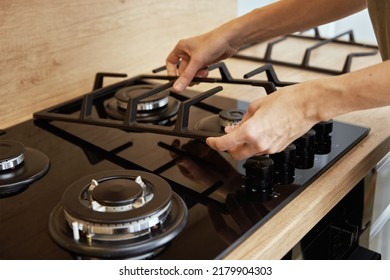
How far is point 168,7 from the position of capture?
1339 mm

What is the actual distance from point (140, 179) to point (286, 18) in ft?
1.67

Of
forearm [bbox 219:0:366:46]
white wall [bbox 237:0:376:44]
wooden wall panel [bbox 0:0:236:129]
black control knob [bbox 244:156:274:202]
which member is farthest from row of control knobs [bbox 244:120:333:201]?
white wall [bbox 237:0:376:44]

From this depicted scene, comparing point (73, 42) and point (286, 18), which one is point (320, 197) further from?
point (73, 42)

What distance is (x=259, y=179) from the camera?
786 mm

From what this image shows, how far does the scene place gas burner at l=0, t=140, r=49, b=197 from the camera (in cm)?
81

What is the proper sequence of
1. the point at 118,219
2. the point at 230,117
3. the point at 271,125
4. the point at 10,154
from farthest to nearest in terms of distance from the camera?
the point at 230,117, the point at 10,154, the point at 271,125, the point at 118,219

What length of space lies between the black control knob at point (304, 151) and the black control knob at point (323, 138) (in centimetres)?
3

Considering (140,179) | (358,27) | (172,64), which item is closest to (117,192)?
(140,179)

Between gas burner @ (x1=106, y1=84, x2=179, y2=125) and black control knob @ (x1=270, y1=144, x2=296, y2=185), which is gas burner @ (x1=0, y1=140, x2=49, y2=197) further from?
black control knob @ (x1=270, y1=144, x2=296, y2=185)

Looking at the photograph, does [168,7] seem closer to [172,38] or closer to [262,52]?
[172,38]

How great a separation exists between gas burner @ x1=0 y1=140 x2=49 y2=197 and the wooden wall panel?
0.19 meters

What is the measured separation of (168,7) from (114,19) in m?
0.17

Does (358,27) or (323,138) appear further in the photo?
(358,27)
